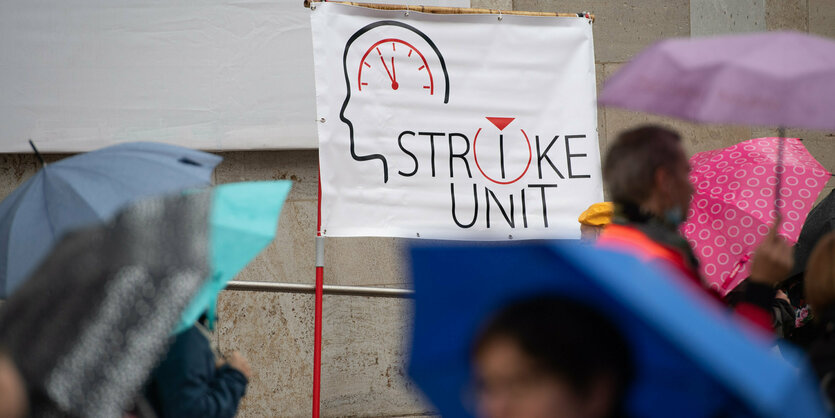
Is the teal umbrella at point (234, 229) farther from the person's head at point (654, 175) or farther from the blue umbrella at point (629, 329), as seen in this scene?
the person's head at point (654, 175)

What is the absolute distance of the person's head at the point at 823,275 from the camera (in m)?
2.39

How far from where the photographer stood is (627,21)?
5.96m

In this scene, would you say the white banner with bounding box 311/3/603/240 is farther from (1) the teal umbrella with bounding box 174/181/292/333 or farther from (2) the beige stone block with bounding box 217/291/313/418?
(1) the teal umbrella with bounding box 174/181/292/333

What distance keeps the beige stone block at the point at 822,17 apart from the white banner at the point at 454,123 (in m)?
2.14

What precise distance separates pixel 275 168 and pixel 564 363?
4.28 m

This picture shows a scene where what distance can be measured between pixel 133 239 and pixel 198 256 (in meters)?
0.15

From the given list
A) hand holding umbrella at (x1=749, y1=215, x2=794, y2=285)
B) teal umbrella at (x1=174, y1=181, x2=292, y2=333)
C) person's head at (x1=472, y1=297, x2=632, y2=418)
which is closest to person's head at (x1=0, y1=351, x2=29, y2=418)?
teal umbrella at (x1=174, y1=181, x2=292, y2=333)

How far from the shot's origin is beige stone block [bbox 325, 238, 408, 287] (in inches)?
216

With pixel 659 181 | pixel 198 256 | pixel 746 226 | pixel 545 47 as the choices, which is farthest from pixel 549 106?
pixel 198 256

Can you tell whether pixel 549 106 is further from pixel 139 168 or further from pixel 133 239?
pixel 133 239

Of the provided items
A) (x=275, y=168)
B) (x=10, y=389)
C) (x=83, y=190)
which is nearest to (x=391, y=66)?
(x=275, y=168)

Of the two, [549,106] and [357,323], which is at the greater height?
[549,106]

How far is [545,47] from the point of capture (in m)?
4.97

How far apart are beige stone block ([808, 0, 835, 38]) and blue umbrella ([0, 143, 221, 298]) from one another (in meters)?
4.91
